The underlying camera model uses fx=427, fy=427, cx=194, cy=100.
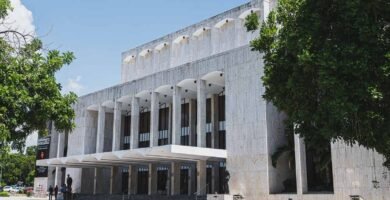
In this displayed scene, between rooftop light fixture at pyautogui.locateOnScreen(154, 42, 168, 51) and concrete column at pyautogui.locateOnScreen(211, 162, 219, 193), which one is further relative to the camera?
rooftop light fixture at pyautogui.locateOnScreen(154, 42, 168, 51)

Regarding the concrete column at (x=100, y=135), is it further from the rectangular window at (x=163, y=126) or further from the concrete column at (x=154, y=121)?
the concrete column at (x=154, y=121)

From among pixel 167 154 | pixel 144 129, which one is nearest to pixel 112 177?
pixel 144 129

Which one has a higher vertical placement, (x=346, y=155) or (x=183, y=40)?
(x=183, y=40)

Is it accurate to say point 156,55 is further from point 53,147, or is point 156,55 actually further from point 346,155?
point 346,155

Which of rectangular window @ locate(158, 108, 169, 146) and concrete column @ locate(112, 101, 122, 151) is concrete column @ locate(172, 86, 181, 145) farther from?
concrete column @ locate(112, 101, 122, 151)

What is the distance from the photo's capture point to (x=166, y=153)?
2705 cm

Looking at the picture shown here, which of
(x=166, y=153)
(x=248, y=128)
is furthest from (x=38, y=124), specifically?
(x=248, y=128)

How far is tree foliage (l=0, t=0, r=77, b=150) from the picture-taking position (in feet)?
34.9

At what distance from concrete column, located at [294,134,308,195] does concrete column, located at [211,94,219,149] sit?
9.76 m

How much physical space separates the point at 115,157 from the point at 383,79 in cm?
2332

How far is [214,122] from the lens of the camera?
3466 cm

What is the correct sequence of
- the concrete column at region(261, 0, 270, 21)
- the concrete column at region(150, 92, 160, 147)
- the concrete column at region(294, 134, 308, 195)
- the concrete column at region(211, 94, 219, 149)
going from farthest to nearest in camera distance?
the concrete column at region(261, 0, 270, 21)
the concrete column at region(211, 94, 219, 149)
the concrete column at region(150, 92, 160, 147)
the concrete column at region(294, 134, 308, 195)

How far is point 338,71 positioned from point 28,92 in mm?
8436

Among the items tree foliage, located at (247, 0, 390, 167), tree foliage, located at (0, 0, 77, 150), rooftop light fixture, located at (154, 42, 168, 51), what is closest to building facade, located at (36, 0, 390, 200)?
rooftop light fixture, located at (154, 42, 168, 51)
